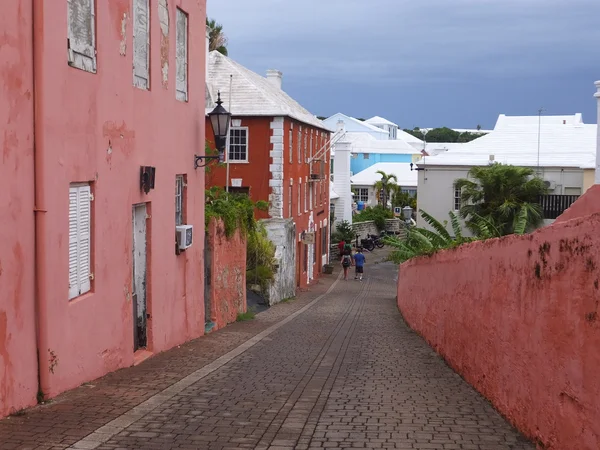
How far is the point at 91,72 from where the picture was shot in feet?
31.8

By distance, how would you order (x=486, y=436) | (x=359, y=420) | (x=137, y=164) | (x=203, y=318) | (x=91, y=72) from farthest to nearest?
(x=203, y=318) < (x=137, y=164) < (x=91, y=72) < (x=359, y=420) < (x=486, y=436)

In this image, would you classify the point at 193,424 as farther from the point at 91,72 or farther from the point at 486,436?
the point at 91,72

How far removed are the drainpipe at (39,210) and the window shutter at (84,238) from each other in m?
1.34

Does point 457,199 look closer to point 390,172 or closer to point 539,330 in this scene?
point 539,330

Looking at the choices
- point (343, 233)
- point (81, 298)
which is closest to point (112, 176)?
point (81, 298)

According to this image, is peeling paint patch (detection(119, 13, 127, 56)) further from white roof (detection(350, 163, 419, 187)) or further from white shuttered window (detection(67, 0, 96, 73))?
white roof (detection(350, 163, 419, 187))

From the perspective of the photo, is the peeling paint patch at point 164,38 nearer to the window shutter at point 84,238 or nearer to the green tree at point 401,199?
the window shutter at point 84,238

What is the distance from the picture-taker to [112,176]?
1052 centimetres

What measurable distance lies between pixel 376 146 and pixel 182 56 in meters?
81.7

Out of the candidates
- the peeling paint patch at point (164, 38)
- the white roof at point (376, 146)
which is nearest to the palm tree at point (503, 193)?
the peeling paint patch at point (164, 38)

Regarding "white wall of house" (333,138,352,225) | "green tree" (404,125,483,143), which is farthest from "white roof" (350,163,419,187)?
"green tree" (404,125,483,143)

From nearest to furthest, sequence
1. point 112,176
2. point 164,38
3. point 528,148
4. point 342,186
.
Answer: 1. point 112,176
2. point 164,38
3. point 528,148
4. point 342,186

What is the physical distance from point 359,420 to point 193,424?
1.62m

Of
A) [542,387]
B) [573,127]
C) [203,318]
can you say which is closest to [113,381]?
[542,387]
